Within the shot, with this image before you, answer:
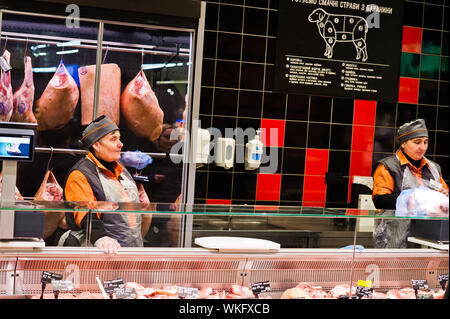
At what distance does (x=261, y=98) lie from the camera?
216 inches

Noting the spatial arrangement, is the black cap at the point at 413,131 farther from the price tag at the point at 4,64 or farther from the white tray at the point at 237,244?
the price tag at the point at 4,64

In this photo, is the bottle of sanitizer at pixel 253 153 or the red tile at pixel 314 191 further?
the red tile at pixel 314 191

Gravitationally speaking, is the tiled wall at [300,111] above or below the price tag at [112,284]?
above

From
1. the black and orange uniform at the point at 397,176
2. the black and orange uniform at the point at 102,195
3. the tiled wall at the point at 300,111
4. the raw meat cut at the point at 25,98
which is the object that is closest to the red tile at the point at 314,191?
the tiled wall at the point at 300,111

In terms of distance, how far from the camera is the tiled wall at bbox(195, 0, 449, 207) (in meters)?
5.35

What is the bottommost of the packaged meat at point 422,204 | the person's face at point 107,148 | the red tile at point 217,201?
the red tile at point 217,201

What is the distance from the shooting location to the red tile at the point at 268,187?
5.52m

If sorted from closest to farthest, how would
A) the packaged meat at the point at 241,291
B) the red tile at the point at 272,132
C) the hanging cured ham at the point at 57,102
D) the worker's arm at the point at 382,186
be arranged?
the packaged meat at the point at 241,291
the worker's arm at the point at 382,186
the hanging cured ham at the point at 57,102
the red tile at the point at 272,132

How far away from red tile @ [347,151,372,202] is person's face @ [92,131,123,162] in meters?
2.98

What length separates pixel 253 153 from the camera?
5359mm

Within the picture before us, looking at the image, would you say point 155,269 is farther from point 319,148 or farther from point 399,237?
point 319,148

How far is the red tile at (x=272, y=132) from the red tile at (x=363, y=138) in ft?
2.55
